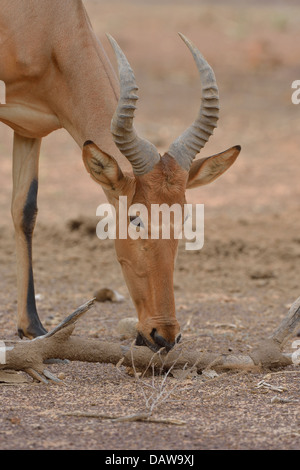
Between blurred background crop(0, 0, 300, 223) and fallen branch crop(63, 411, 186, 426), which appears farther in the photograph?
blurred background crop(0, 0, 300, 223)

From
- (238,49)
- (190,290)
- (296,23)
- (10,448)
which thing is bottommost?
(10,448)

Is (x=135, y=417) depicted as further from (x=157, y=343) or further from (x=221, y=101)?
(x=221, y=101)

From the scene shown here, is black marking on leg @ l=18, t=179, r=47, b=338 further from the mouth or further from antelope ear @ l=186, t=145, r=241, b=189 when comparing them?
antelope ear @ l=186, t=145, r=241, b=189

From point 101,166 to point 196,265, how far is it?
4.18 m

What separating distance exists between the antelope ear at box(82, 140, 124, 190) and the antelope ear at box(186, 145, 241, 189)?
585 millimetres

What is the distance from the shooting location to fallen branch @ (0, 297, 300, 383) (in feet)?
17.5

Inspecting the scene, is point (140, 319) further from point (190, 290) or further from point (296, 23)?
point (296, 23)

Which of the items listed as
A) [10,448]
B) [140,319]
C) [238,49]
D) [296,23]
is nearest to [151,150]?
[140,319]

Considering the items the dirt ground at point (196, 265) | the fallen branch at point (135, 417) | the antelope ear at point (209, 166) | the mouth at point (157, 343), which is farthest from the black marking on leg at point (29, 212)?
the fallen branch at point (135, 417)

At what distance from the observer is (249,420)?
4.70 metres

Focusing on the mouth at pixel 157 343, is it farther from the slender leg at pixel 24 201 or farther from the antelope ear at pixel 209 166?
the slender leg at pixel 24 201

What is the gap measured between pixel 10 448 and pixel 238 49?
21.2m

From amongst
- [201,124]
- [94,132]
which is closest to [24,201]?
[94,132]

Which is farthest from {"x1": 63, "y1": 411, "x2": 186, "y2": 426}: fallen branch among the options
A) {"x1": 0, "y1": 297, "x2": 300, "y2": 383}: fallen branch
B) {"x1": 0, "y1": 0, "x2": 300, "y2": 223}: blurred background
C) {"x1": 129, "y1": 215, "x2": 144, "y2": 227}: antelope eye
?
{"x1": 0, "y1": 0, "x2": 300, "y2": 223}: blurred background
